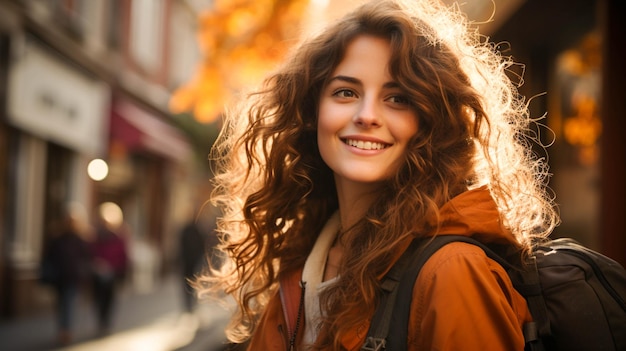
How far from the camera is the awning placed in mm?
18219

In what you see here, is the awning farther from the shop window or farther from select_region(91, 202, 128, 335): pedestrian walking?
the shop window

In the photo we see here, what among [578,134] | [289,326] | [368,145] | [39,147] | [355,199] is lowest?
[289,326]

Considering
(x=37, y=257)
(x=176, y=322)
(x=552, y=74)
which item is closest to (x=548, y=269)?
(x=552, y=74)

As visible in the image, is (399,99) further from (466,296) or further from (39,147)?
(39,147)

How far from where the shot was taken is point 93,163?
17.3 meters

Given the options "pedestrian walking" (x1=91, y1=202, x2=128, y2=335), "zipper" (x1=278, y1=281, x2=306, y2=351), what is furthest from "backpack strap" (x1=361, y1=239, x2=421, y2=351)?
"pedestrian walking" (x1=91, y1=202, x2=128, y2=335)

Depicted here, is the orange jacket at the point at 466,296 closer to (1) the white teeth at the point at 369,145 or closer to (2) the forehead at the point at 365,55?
(1) the white teeth at the point at 369,145

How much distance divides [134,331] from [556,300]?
10244 mm

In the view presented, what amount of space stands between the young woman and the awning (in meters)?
16.0

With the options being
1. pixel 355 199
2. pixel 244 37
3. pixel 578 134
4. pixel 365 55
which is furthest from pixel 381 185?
pixel 244 37

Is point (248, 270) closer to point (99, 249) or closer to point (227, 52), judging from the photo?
point (227, 52)

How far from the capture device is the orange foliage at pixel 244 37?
27.1 ft

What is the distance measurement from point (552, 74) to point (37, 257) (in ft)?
36.4

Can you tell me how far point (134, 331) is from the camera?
36.8ft
